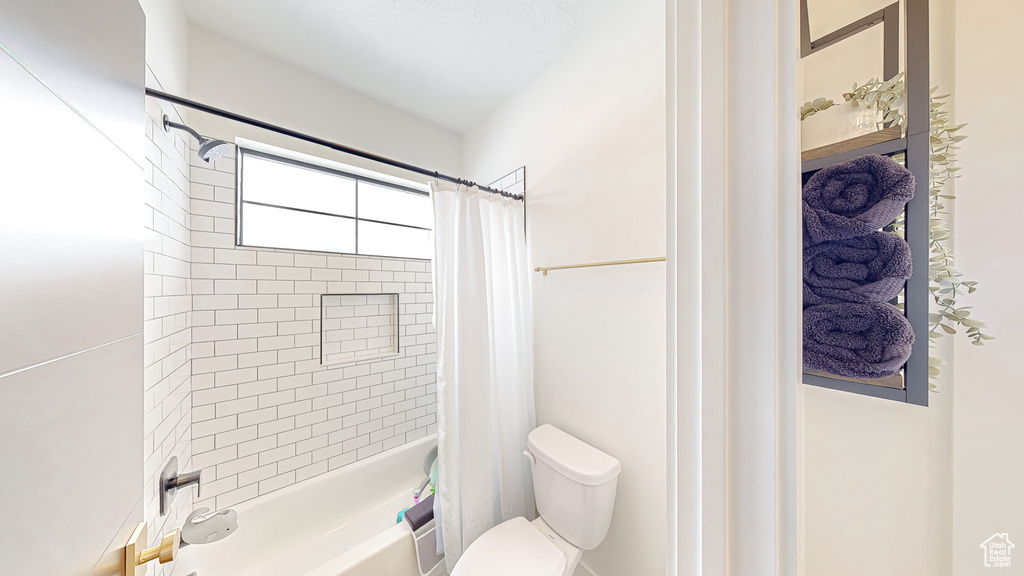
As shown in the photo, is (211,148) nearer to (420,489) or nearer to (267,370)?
(267,370)

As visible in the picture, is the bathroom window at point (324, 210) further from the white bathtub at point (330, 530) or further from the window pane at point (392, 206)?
the white bathtub at point (330, 530)

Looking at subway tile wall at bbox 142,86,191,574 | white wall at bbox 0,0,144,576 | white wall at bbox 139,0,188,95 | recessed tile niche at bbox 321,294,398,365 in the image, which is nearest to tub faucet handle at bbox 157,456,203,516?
subway tile wall at bbox 142,86,191,574

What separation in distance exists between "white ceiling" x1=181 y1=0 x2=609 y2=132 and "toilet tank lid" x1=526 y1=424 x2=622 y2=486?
179 cm

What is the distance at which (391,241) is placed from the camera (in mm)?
1876

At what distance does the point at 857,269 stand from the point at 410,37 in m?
1.69

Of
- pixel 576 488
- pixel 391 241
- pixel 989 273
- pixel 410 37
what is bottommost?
pixel 576 488

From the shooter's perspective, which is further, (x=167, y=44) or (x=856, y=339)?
(x=167, y=44)

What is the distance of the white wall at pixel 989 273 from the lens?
0.23 metres

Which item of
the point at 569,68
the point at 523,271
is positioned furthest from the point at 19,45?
the point at 569,68

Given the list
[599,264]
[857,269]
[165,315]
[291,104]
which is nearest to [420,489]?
[165,315]

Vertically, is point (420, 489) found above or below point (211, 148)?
below

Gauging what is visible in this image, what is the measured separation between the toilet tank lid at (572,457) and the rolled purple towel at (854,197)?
1.01 metres

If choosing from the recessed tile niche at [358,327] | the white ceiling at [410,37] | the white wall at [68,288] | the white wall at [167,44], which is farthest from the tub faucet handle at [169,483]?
the white ceiling at [410,37]

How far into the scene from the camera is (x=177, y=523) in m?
1.12
